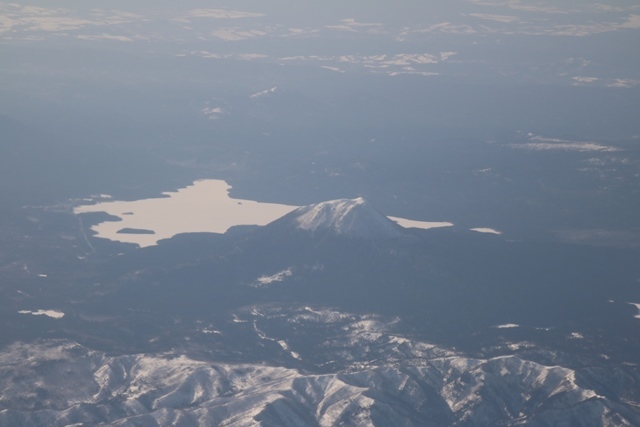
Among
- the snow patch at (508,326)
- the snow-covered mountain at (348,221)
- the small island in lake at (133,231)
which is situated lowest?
the small island in lake at (133,231)

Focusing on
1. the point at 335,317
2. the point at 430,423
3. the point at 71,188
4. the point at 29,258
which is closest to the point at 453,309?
the point at 335,317

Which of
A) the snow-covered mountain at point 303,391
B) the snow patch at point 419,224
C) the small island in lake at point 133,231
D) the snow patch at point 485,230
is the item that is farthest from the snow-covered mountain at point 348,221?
the snow-covered mountain at point 303,391

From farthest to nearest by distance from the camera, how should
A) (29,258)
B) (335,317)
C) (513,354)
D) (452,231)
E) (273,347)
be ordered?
(452,231) < (29,258) < (335,317) < (273,347) < (513,354)

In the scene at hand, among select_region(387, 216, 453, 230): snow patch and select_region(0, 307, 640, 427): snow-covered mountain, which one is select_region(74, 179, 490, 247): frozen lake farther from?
select_region(0, 307, 640, 427): snow-covered mountain

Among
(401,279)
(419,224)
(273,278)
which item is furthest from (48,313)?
(419,224)

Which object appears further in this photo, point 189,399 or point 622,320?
point 622,320

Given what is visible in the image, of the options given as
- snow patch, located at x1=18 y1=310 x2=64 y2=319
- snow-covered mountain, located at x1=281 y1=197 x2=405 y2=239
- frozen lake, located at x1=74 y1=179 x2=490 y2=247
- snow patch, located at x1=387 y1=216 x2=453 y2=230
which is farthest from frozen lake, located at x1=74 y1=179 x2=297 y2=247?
snow patch, located at x1=18 y1=310 x2=64 y2=319

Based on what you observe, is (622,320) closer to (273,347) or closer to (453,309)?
(453,309)

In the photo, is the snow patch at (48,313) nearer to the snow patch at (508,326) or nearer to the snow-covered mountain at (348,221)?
the snow-covered mountain at (348,221)
